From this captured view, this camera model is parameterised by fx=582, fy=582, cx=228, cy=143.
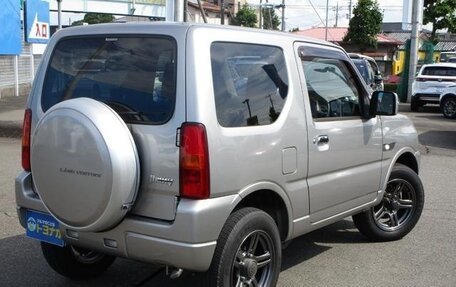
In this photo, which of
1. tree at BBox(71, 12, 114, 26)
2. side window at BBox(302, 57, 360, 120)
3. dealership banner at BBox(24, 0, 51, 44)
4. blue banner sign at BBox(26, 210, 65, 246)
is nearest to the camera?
blue banner sign at BBox(26, 210, 65, 246)

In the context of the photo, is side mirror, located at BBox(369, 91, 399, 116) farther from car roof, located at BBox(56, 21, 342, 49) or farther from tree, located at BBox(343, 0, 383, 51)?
tree, located at BBox(343, 0, 383, 51)

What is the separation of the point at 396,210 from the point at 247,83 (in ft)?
8.77

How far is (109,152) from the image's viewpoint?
3.29 meters

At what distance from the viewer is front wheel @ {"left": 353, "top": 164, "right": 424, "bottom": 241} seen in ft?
18.2

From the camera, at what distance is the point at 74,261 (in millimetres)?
4473

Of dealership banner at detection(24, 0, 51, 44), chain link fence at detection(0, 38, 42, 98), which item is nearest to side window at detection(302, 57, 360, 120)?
chain link fence at detection(0, 38, 42, 98)

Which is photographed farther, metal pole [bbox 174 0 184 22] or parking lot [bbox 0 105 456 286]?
metal pole [bbox 174 0 184 22]

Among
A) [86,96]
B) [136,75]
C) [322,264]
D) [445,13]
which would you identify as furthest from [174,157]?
[445,13]

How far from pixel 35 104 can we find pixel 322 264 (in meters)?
2.70

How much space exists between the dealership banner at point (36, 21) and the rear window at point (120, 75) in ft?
63.5

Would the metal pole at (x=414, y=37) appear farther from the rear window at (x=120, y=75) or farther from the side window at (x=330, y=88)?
the rear window at (x=120, y=75)

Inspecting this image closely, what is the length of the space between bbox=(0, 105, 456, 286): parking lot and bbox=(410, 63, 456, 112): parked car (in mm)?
13271

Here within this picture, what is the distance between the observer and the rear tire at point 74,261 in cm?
439

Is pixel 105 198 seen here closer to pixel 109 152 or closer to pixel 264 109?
pixel 109 152
